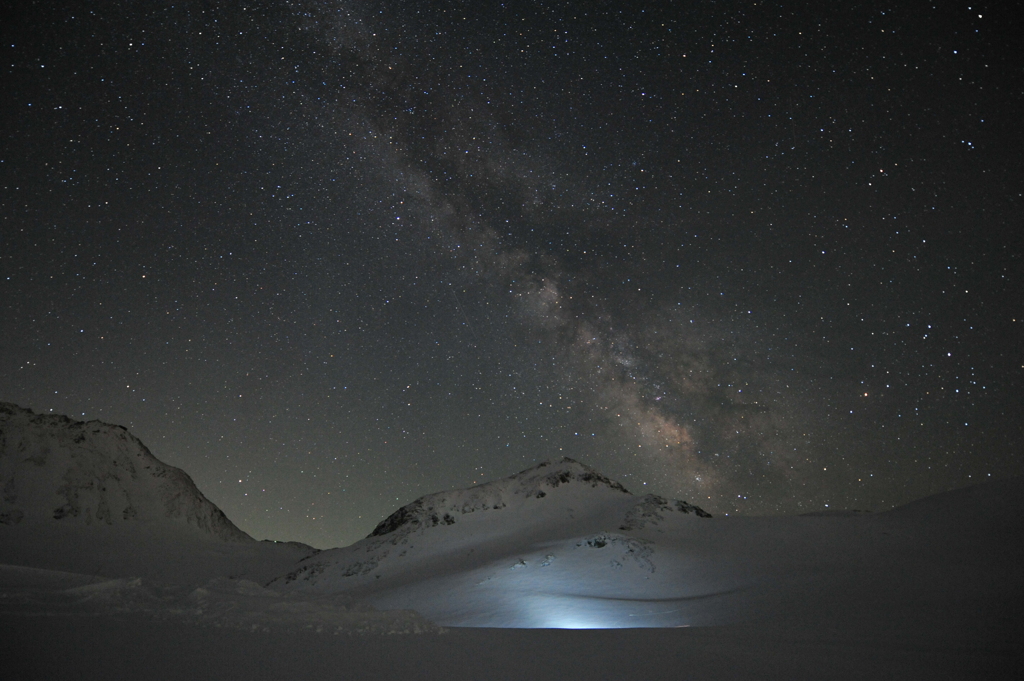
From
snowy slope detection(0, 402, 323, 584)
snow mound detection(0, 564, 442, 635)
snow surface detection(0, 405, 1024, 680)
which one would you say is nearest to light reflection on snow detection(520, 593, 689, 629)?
snow surface detection(0, 405, 1024, 680)

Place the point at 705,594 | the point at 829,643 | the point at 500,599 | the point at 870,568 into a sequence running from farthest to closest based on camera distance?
the point at 500,599, the point at 705,594, the point at 870,568, the point at 829,643

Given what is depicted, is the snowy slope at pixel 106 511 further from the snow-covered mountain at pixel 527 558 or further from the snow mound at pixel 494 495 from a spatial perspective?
the snow-covered mountain at pixel 527 558

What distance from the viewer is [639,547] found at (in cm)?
4225

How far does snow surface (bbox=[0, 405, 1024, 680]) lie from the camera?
22.5 feet

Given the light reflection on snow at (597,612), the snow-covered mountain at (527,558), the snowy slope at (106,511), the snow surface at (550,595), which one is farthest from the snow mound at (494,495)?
the light reflection on snow at (597,612)

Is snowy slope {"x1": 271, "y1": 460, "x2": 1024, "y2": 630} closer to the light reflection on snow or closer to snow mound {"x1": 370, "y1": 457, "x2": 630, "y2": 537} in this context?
the light reflection on snow

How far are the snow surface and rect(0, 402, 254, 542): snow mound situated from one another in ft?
6.89

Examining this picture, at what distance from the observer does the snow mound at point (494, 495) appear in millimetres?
80375

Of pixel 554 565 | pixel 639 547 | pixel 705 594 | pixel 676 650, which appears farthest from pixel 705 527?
pixel 676 650

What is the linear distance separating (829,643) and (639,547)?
31344mm

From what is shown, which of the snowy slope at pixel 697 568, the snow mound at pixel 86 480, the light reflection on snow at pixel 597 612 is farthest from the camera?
the snow mound at pixel 86 480

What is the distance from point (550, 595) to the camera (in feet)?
108

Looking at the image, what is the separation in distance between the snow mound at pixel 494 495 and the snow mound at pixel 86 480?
56.5 m

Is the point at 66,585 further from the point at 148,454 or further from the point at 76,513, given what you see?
the point at 148,454
